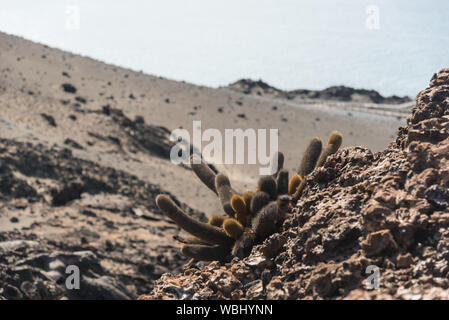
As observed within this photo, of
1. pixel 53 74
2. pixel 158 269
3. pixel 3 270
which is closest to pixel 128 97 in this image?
pixel 53 74

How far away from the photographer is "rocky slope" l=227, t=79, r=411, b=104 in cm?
5934

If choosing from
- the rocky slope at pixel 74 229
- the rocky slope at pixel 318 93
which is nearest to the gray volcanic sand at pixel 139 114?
the rocky slope at pixel 74 229

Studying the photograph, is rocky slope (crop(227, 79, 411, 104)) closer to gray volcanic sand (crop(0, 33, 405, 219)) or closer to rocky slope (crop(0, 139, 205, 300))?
gray volcanic sand (crop(0, 33, 405, 219))

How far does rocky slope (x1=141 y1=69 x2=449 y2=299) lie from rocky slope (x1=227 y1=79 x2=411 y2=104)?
180ft

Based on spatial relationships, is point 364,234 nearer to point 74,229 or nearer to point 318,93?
point 74,229

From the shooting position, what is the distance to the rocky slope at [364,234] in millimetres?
2535

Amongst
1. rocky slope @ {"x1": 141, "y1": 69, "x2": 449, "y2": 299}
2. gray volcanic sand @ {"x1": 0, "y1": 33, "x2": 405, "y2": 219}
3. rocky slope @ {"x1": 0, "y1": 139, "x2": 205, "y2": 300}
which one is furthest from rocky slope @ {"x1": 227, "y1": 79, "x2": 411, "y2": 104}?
rocky slope @ {"x1": 141, "y1": 69, "x2": 449, "y2": 299}

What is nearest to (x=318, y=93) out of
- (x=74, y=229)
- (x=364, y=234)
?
(x=74, y=229)

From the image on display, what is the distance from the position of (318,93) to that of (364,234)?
6240 cm

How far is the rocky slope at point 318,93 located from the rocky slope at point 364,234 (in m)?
54.9
